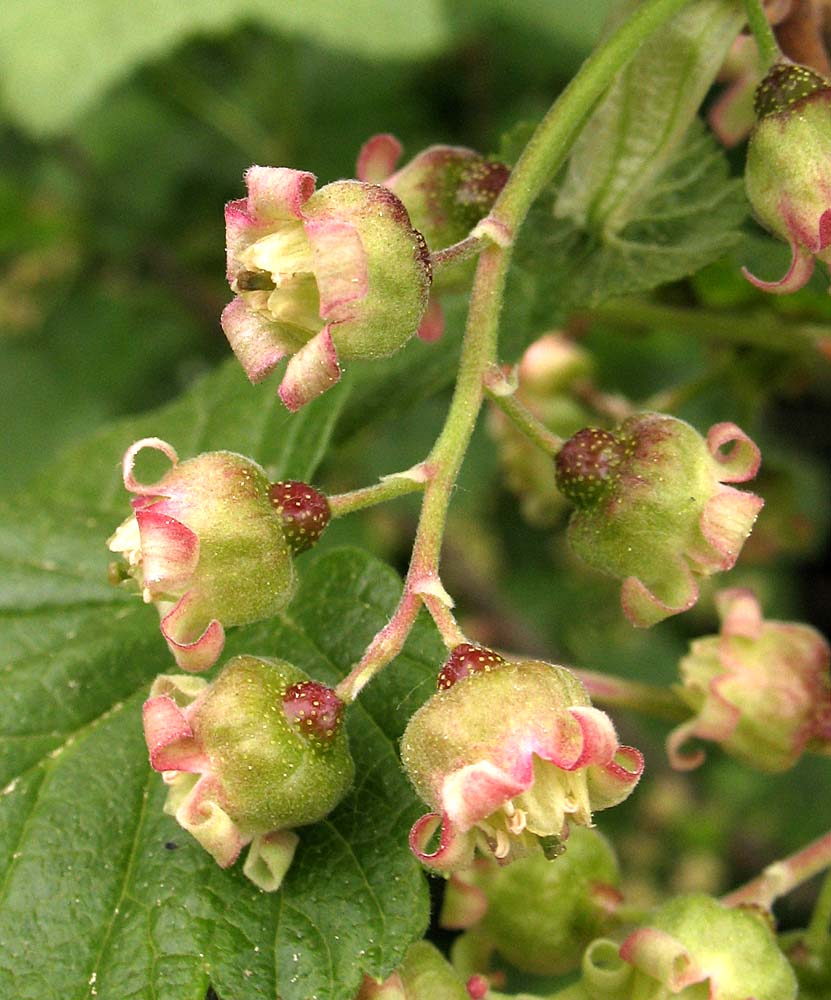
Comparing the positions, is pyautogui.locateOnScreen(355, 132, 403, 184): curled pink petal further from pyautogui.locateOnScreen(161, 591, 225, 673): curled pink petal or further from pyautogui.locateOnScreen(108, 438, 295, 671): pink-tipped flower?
pyautogui.locateOnScreen(161, 591, 225, 673): curled pink petal

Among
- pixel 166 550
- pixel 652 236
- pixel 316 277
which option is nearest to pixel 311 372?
pixel 316 277

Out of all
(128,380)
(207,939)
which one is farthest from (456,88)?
(207,939)

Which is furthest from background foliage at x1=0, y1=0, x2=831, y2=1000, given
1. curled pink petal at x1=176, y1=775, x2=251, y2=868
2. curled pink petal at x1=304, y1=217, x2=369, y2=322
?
curled pink petal at x1=304, y1=217, x2=369, y2=322

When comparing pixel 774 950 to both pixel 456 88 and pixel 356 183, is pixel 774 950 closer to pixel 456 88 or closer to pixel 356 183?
pixel 356 183

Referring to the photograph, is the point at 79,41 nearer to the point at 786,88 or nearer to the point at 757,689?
the point at 786,88

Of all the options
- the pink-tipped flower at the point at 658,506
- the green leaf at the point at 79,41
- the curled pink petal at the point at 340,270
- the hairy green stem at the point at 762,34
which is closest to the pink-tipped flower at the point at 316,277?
the curled pink petal at the point at 340,270

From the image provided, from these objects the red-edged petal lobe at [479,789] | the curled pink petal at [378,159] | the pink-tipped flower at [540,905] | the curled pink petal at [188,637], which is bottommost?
the pink-tipped flower at [540,905]

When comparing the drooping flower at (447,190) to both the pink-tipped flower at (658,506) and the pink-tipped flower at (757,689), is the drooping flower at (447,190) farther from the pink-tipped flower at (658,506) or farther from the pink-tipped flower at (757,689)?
the pink-tipped flower at (757,689)
